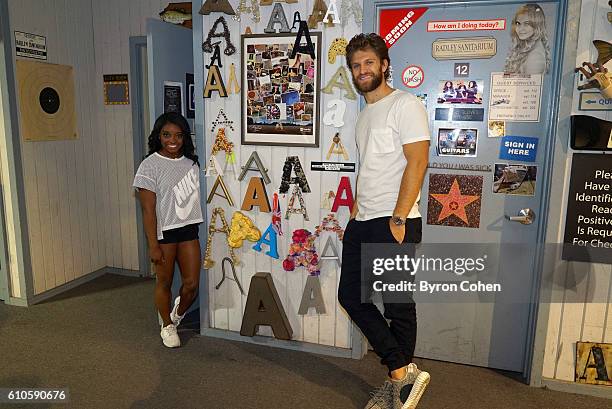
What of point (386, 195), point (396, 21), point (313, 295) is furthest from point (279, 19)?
point (313, 295)

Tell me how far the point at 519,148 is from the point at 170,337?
231 centimetres

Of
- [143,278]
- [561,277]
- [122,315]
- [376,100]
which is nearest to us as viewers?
[376,100]

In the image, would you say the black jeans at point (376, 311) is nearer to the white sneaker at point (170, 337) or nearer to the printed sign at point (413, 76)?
the printed sign at point (413, 76)

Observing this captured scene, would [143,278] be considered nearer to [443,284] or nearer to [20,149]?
[20,149]

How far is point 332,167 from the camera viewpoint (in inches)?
108

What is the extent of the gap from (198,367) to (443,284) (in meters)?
1.49

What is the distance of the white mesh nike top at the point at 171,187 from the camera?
2.75 metres

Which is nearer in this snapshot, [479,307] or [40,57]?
[479,307]

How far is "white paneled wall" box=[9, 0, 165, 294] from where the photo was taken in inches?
145

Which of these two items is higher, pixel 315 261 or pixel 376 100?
pixel 376 100

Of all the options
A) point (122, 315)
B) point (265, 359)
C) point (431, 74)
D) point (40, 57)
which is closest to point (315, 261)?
point (265, 359)

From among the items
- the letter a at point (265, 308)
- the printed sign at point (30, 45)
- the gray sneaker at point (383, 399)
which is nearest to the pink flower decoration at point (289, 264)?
the letter a at point (265, 308)

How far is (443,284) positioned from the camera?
2787 mm

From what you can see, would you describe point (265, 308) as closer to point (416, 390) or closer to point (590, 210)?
point (416, 390)
